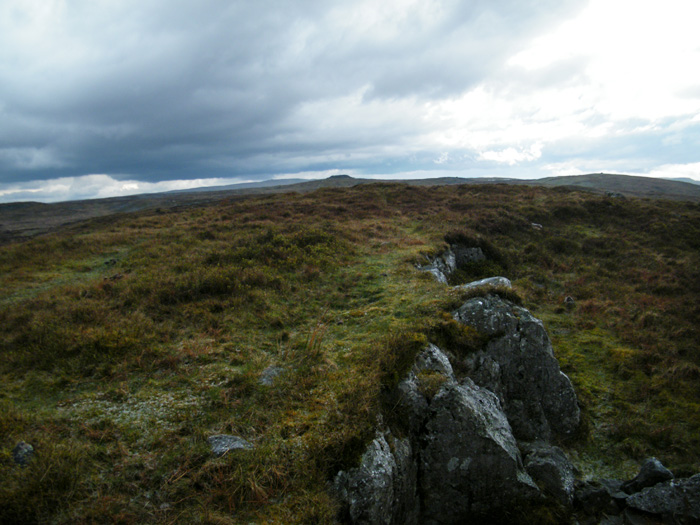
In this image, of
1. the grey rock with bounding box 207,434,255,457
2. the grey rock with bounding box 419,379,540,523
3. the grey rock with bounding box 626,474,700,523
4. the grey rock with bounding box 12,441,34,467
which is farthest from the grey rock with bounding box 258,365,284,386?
the grey rock with bounding box 626,474,700,523

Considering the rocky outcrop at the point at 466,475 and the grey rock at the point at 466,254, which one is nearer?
the rocky outcrop at the point at 466,475

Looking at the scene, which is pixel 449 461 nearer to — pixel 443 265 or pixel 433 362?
pixel 433 362

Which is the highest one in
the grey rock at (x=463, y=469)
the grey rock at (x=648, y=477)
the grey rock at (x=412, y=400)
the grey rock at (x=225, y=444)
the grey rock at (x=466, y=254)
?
the grey rock at (x=466, y=254)

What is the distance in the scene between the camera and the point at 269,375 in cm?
796

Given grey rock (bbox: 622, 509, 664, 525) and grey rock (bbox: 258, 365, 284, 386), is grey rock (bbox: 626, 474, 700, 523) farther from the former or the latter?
grey rock (bbox: 258, 365, 284, 386)

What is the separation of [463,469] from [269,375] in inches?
191

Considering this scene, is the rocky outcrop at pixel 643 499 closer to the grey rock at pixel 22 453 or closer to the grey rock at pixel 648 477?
the grey rock at pixel 648 477

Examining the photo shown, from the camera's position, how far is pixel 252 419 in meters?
6.51

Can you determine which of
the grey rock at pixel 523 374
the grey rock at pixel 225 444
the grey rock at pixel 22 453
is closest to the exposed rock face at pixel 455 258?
the grey rock at pixel 523 374

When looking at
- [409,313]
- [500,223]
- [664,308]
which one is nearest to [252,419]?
[409,313]

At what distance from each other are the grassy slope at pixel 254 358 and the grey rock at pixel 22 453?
0.12 m

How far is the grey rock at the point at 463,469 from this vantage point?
6941 millimetres

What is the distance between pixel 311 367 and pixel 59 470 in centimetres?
478

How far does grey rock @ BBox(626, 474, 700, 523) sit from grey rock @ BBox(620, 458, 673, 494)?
286 millimetres
